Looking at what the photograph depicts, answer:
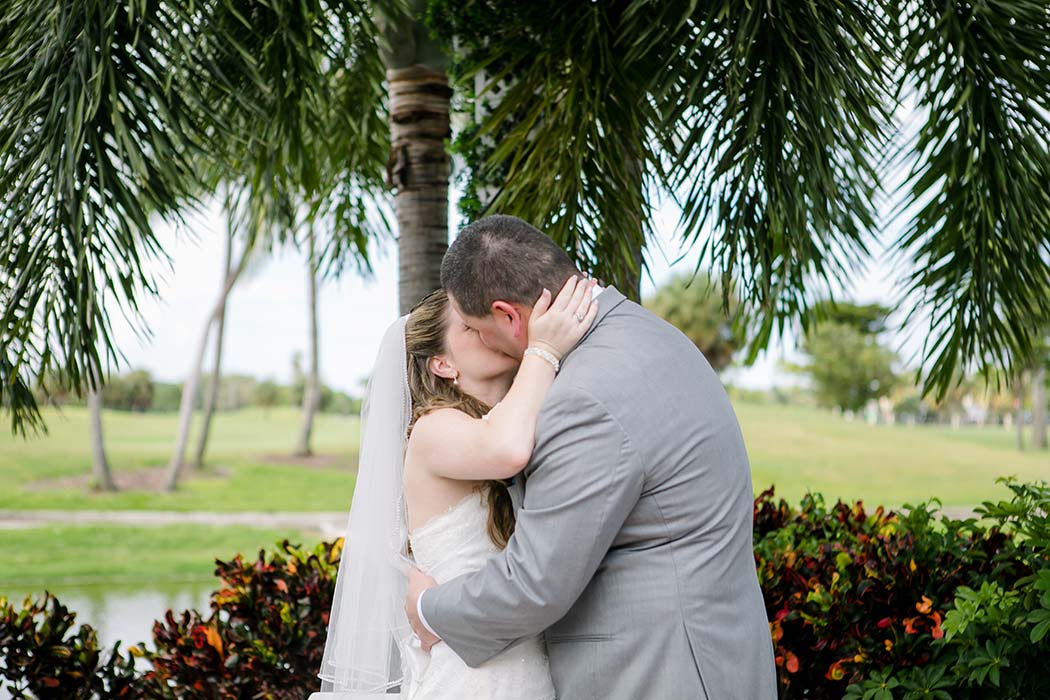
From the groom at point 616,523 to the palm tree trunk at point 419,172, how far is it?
8.78ft

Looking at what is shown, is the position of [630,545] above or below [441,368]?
below

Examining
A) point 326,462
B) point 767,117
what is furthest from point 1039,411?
point 767,117

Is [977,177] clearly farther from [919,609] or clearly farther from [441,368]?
[441,368]

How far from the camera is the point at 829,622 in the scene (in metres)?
3.28

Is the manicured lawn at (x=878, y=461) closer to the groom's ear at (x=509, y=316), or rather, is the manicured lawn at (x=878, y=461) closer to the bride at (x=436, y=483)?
the bride at (x=436, y=483)

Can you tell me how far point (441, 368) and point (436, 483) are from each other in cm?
28

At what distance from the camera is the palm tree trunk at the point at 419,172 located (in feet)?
16.2

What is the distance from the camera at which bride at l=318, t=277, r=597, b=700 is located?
2.21 metres

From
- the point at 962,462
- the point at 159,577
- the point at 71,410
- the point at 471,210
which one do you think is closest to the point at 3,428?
the point at 71,410

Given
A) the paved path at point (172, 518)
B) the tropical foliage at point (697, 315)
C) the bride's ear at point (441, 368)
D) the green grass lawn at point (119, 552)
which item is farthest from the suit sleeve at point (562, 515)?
the tropical foliage at point (697, 315)

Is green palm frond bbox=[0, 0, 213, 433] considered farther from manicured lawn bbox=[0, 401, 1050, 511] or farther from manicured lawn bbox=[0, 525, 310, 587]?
manicured lawn bbox=[0, 401, 1050, 511]

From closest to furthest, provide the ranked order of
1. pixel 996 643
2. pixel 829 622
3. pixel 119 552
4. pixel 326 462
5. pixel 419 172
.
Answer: pixel 996 643 < pixel 829 622 < pixel 419 172 < pixel 119 552 < pixel 326 462

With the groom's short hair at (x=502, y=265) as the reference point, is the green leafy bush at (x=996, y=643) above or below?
below

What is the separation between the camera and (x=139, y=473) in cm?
2181
